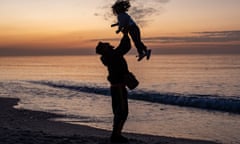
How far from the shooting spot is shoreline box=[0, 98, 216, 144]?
8.38 m

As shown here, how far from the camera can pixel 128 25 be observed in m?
6.95

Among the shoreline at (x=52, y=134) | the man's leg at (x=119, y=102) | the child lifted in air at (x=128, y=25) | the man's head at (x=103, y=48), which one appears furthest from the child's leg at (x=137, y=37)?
the shoreline at (x=52, y=134)

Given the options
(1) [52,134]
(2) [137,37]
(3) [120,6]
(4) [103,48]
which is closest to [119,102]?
(4) [103,48]

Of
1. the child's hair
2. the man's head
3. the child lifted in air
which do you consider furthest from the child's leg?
the man's head

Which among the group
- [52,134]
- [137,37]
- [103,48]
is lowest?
[52,134]

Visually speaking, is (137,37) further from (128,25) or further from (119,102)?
(119,102)

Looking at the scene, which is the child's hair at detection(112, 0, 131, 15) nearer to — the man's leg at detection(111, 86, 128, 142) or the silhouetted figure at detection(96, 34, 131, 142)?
the silhouetted figure at detection(96, 34, 131, 142)

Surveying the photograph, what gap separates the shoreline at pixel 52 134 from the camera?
27.5 feet

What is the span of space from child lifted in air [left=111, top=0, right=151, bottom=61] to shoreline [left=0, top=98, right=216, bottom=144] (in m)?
2.45

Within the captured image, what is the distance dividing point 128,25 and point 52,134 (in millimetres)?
4036

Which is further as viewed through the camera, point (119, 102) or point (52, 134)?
point (52, 134)

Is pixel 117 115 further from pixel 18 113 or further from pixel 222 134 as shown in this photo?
pixel 18 113

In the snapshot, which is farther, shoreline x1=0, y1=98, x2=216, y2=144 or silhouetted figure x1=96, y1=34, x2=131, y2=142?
shoreline x1=0, y1=98, x2=216, y2=144

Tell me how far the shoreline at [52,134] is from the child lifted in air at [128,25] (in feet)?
8.04
